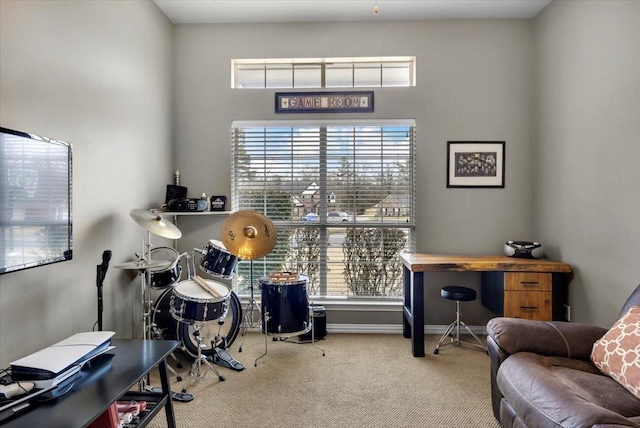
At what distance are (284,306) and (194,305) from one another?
787 millimetres

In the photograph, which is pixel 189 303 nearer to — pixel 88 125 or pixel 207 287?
pixel 207 287

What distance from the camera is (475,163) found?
3.65 m

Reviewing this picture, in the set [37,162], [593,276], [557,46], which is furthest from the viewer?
[557,46]

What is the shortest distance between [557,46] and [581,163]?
1.16 meters

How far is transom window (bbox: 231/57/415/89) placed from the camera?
377 centimetres

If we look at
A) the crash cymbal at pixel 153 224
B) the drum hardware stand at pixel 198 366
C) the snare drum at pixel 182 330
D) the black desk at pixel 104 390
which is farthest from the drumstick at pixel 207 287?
the black desk at pixel 104 390

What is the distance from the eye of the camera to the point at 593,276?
2.76m

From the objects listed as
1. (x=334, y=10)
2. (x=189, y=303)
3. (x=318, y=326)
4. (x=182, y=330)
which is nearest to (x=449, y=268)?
(x=318, y=326)

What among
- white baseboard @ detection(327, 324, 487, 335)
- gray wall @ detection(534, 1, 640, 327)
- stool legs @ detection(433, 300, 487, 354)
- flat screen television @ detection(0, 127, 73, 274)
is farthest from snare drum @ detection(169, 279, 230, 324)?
gray wall @ detection(534, 1, 640, 327)

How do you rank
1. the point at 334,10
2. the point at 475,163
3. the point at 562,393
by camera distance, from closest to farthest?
1. the point at 562,393
2. the point at 334,10
3. the point at 475,163

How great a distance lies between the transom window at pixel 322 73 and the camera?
148 inches

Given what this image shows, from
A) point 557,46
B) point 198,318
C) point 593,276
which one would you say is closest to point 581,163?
point 593,276

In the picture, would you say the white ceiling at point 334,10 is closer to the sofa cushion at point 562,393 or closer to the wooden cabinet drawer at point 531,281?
the wooden cabinet drawer at point 531,281

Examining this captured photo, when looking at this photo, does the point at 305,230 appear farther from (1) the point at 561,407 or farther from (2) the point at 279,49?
(1) the point at 561,407
